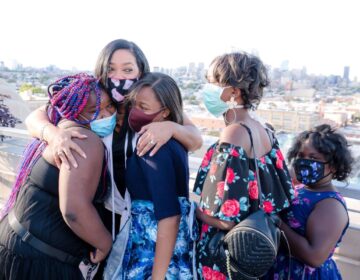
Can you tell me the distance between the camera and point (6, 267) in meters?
1.65

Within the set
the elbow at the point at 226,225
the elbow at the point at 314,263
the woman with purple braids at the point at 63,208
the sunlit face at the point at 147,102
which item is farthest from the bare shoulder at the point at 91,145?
the elbow at the point at 314,263

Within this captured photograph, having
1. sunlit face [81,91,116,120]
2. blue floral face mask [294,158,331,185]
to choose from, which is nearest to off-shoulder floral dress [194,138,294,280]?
blue floral face mask [294,158,331,185]

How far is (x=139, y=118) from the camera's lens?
1.71 meters

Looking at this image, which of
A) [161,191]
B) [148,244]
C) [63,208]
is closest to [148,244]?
[148,244]

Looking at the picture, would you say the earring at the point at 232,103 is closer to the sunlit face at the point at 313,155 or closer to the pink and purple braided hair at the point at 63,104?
the sunlit face at the point at 313,155

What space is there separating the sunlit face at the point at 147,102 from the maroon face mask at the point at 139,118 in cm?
1

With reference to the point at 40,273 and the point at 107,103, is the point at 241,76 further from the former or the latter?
the point at 40,273

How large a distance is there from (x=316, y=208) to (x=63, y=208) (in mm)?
1098

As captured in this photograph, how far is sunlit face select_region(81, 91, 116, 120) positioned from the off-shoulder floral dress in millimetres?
559

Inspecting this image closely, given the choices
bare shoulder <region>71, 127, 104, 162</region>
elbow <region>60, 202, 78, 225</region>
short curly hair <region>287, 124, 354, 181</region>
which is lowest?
elbow <region>60, 202, 78, 225</region>

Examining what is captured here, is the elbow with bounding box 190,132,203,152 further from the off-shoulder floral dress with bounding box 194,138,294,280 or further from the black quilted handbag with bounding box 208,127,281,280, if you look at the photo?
the black quilted handbag with bounding box 208,127,281,280

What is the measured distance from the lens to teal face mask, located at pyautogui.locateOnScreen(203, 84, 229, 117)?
167 centimetres

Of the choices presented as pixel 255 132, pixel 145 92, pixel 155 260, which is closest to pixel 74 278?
pixel 155 260

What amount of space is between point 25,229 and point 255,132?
1061 mm
